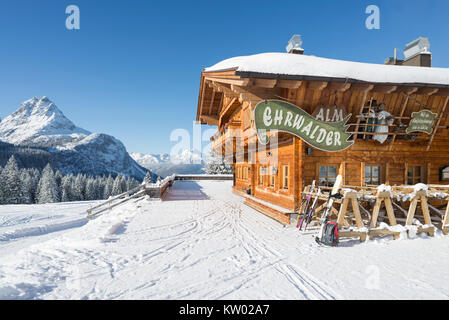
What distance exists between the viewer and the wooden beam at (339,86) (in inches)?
332

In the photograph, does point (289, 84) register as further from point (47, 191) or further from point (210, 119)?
point (47, 191)

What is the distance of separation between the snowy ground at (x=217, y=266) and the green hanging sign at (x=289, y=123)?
3351 millimetres

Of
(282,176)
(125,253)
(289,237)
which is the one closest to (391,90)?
(282,176)

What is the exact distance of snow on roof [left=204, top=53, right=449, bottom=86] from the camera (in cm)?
806

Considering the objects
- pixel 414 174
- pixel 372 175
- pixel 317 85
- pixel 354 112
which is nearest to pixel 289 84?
pixel 317 85

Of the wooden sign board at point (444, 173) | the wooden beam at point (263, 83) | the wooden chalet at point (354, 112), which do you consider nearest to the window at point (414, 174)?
the wooden chalet at point (354, 112)

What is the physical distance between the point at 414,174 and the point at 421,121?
237 cm

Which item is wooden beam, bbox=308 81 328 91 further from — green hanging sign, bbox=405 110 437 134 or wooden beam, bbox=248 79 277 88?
green hanging sign, bbox=405 110 437 134

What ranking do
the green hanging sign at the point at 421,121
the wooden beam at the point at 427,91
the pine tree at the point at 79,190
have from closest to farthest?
the wooden beam at the point at 427,91
the green hanging sign at the point at 421,121
the pine tree at the point at 79,190

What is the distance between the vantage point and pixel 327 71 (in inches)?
333

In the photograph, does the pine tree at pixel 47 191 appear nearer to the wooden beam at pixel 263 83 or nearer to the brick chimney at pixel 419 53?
the wooden beam at pixel 263 83
